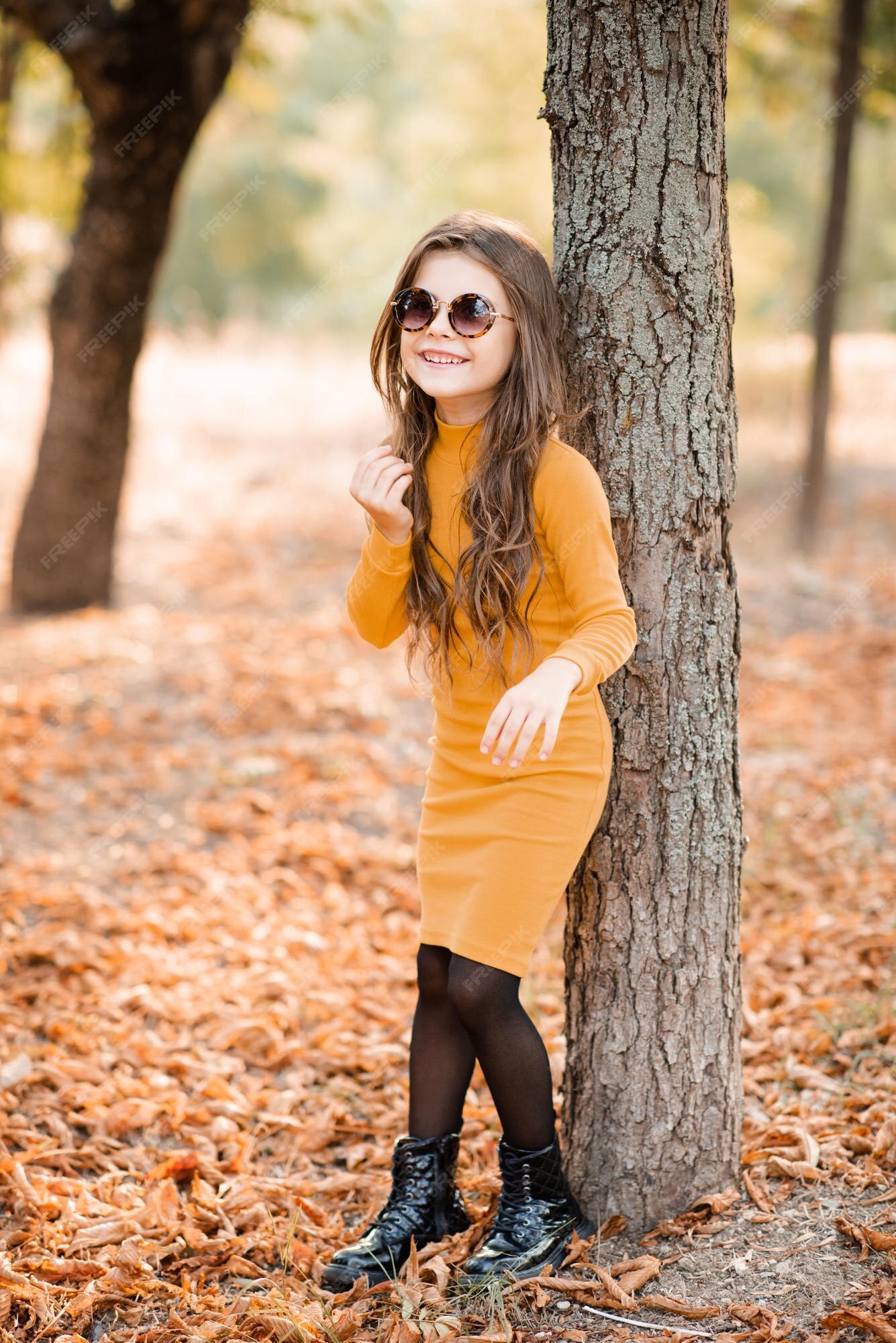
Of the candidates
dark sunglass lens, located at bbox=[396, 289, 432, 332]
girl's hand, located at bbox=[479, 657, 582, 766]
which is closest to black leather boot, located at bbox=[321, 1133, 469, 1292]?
girl's hand, located at bbox=[479, 657, 582, 766]

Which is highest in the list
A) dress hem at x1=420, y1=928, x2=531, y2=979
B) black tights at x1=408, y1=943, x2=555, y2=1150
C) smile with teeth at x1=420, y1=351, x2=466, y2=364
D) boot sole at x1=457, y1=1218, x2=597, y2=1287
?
smile with teeth at x1=420, y1=351, x2=466, y2=364

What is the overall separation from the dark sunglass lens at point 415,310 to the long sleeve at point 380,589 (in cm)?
38

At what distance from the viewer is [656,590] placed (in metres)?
2.20

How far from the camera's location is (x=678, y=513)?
2176 mm

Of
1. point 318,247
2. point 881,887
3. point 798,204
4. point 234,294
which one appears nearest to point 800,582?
point 881,887

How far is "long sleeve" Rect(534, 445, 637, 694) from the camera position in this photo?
6.33ft

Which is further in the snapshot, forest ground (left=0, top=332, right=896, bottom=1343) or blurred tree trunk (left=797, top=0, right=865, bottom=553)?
blurred tree trunk (left=797, top=0, right=865, bottom=553)

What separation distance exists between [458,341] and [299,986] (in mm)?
2122

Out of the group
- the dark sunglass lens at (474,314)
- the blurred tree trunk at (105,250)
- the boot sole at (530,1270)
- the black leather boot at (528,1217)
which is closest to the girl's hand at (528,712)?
the dark sunglass lens at (474,314)

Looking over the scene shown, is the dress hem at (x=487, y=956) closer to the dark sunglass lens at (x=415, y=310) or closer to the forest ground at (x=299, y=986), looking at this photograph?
the forest ground at (x=299, y=986)

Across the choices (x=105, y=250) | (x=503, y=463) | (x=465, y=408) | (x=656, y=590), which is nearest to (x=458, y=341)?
(x=465, y=408)

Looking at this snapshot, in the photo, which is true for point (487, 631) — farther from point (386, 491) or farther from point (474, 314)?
point (474, 314)

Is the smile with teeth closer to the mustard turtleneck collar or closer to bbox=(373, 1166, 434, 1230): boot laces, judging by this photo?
the mustard turtleneck collar

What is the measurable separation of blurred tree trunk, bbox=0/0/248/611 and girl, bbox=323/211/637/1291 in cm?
456
